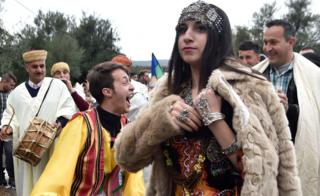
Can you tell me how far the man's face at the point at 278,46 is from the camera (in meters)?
4.28

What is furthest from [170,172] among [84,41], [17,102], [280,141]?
[84,41]

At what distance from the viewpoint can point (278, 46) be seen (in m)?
4.30

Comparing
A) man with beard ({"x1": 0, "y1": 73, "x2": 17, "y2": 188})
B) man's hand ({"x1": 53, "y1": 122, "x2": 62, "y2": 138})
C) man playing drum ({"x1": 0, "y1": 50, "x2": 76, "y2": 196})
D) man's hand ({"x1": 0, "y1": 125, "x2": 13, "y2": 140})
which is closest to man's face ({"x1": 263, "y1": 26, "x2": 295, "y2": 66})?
man's hand ({"x1": 53, "y1": 122, "x2": 62, "y2": 138})

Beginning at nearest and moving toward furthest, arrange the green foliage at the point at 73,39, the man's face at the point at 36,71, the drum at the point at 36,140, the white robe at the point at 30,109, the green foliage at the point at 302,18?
the drum at the point at 36,140 → the white robe at the point at 30,109 → the man's face at the point at 36,71 → the green foliage at the point at 73,39 → the green foliage at the point at 302,18

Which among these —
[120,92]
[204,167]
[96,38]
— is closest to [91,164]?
[120,92]

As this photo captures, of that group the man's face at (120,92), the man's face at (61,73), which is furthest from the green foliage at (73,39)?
the man's face at (120,92)

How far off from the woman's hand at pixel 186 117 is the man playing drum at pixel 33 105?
4402mm

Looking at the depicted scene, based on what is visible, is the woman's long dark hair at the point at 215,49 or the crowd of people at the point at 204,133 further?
the woman's long dark hair at the point at 215,49

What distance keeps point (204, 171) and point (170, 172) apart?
27 cm

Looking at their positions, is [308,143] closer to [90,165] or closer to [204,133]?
[90,165]

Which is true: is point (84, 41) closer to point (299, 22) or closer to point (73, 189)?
point (299, 22)

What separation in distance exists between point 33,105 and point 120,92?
270 centimetres

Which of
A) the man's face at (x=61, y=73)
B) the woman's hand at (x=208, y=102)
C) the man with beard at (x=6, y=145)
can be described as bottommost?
the man with beard at (x=6, y=145)

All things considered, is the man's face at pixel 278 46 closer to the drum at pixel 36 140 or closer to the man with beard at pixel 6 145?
the drum at pixel 36 140
